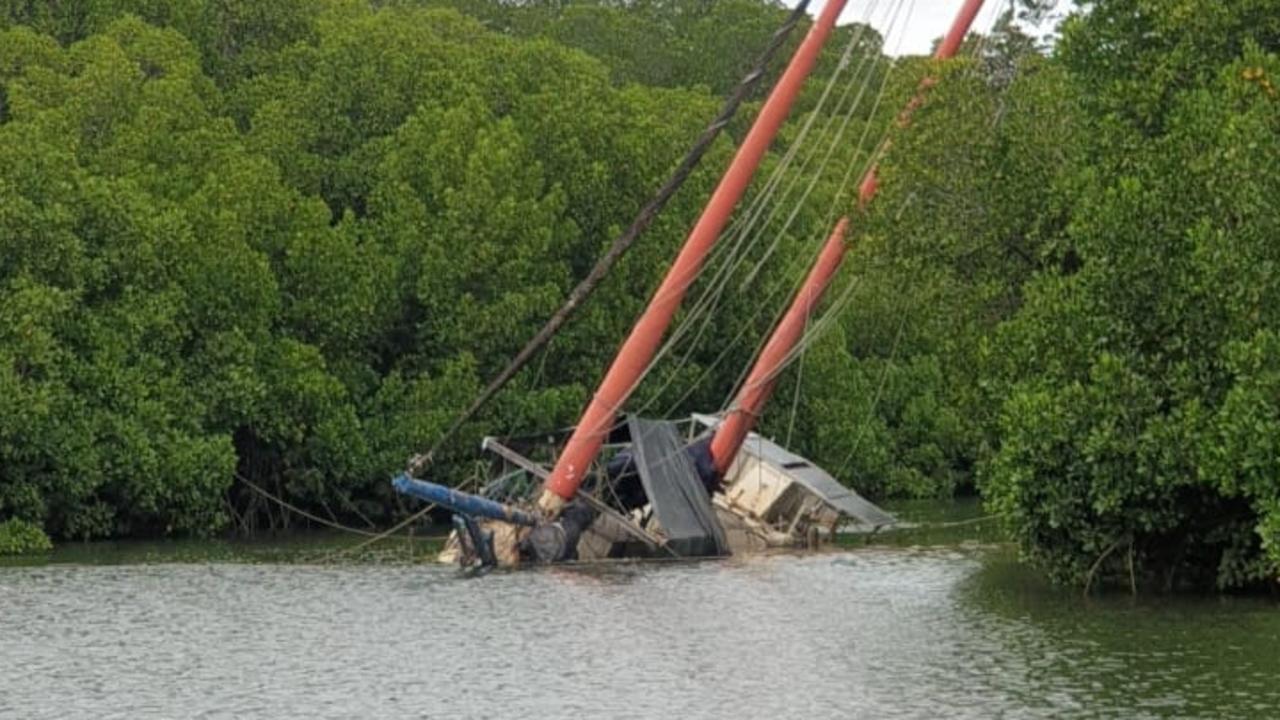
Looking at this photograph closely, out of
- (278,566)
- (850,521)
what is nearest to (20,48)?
(278,566)

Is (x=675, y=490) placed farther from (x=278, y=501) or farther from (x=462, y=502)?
(x=278, y=501)

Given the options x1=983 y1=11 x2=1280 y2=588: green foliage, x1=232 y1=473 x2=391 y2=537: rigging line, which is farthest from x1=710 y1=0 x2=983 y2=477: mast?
x1=232 y1=473 x2=391 y2=537: rigging line

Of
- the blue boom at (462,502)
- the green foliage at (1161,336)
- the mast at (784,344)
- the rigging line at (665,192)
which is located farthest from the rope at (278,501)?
the green foliage at (1161,336)

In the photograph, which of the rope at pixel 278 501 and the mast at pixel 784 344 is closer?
the mast at pixel 784 344

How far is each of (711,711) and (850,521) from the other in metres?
26.7

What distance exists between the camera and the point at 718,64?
110 m

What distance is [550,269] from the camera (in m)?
67.9

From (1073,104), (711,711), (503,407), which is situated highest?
(1073,104)

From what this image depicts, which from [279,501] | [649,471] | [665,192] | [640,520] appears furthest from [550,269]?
[665,192]

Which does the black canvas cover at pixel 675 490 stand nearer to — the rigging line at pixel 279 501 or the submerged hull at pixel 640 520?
the submerged hull at pixel 640 520

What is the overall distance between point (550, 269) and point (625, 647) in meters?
34.7

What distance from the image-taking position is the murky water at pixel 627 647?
94.3 ft

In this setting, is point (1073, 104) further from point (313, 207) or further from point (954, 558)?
point (313, 207)

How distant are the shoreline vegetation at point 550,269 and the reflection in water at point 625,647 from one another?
218cm
